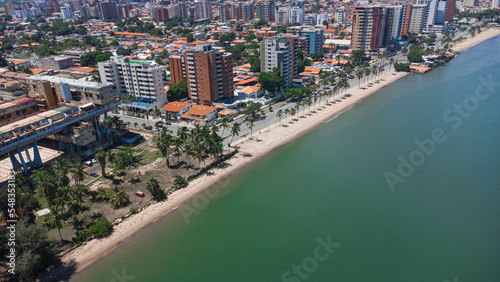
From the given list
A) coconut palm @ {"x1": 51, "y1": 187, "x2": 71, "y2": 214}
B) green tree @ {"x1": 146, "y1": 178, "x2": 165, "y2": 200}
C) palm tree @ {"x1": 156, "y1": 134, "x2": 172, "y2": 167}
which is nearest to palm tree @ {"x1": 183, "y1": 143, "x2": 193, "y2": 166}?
palm tree @ {"x1": 156, "y1": 134, "x2": 172, "y2": 167}

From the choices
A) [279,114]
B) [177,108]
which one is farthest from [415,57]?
[177,108]

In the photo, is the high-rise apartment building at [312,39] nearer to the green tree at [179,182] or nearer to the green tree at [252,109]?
the green tree at [252,109]

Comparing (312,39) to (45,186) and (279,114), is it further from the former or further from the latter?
(45,186)

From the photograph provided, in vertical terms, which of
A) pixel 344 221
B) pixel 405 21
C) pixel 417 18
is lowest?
pixel 344 221

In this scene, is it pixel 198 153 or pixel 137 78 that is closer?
pixel 198 153

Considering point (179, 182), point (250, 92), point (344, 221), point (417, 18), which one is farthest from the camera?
point (417, 18)

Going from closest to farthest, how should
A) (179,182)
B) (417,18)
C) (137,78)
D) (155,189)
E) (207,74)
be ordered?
(155,189), (179,182), (207,74), (137,78), (417,18)
